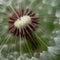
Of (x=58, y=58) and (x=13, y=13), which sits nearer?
(x=58, y=58)

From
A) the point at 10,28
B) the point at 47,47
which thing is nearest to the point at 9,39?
the point at 10,28

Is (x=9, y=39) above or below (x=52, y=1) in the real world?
below

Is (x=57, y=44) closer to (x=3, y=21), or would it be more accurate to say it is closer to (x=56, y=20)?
(x=56, y=20)

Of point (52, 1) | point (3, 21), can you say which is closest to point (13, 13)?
point (3, 21)

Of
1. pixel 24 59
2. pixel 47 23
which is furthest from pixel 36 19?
pixel 24 59

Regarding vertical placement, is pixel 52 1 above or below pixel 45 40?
above

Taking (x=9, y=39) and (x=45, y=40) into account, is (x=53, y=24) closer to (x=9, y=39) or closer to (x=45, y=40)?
(x=45, y=40)

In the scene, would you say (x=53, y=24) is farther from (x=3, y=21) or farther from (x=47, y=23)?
(x=3, y=21)
